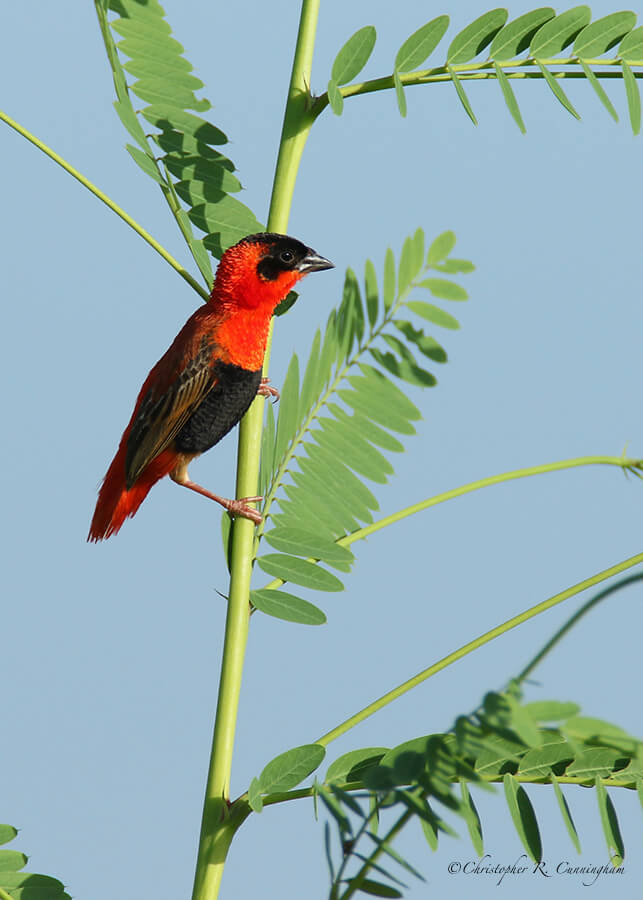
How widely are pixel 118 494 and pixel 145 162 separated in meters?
1.01

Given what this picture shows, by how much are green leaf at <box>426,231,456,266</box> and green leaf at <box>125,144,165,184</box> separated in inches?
29.2

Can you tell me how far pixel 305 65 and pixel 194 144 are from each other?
342 millimetres

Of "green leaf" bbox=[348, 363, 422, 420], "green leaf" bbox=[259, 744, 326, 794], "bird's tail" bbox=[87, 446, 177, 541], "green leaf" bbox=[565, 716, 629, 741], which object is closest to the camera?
"green leaf" bbox=[565, 716, 629, 741]

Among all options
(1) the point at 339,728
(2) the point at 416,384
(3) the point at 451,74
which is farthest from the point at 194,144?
(1) the point at 339,728

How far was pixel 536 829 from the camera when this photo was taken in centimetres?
187

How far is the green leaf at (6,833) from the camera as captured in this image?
221cm

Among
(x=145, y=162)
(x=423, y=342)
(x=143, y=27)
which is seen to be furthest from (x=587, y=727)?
(x=143, y=27)

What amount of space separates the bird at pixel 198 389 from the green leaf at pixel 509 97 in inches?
28.7

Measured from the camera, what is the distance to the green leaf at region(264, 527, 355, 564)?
232 cm

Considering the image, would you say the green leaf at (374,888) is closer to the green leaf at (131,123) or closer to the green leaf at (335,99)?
the green leaf at (335,99)

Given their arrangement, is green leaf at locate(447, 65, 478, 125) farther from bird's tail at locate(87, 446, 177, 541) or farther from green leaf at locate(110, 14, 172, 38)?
bird's tail at locate(87, 446, 177, 541)

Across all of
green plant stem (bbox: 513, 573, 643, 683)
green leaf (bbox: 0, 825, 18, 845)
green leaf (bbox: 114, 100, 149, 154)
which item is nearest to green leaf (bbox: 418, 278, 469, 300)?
green leaf (bbox: 114, 100, 149, 154)

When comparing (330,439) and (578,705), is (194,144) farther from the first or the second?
(578,705)

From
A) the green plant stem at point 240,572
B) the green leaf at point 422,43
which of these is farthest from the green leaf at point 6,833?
the green leaf at point 422,43
